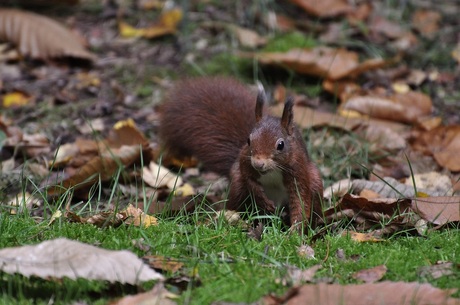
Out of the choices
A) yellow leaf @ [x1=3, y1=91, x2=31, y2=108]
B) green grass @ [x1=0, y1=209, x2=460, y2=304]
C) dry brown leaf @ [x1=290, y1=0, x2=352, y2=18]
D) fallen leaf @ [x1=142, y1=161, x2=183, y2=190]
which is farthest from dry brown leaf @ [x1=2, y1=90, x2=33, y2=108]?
green grass @ [x1=0, y1=209, x2=460, y2=304]

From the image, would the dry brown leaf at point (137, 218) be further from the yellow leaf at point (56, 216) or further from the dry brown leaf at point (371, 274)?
the dry brown leaf at point (371, 274)

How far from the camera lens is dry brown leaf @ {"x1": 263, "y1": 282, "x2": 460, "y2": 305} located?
9.34ft

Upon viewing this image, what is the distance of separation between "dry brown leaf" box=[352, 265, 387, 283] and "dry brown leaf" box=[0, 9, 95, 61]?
4726 millimetres

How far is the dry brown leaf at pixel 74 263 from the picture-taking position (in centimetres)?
292

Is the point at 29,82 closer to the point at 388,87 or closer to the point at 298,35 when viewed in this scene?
the point at 298,35

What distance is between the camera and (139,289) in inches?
118

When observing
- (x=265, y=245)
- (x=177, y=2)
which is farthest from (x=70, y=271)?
(x=177, y=2)

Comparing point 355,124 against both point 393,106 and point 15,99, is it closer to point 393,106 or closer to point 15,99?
point 393,106

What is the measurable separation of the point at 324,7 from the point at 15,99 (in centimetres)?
315

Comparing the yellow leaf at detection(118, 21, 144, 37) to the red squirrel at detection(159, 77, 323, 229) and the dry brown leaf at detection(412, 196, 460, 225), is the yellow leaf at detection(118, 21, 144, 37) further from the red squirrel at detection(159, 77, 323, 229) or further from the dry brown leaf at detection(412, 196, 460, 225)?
the dry brown leaf at detection(412, 196, 460, 225)

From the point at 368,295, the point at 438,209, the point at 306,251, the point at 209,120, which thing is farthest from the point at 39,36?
the point at 368,295

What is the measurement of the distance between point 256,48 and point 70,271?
4.74 metres

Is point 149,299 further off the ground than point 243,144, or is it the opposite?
point 149,299

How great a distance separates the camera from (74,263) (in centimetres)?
296
